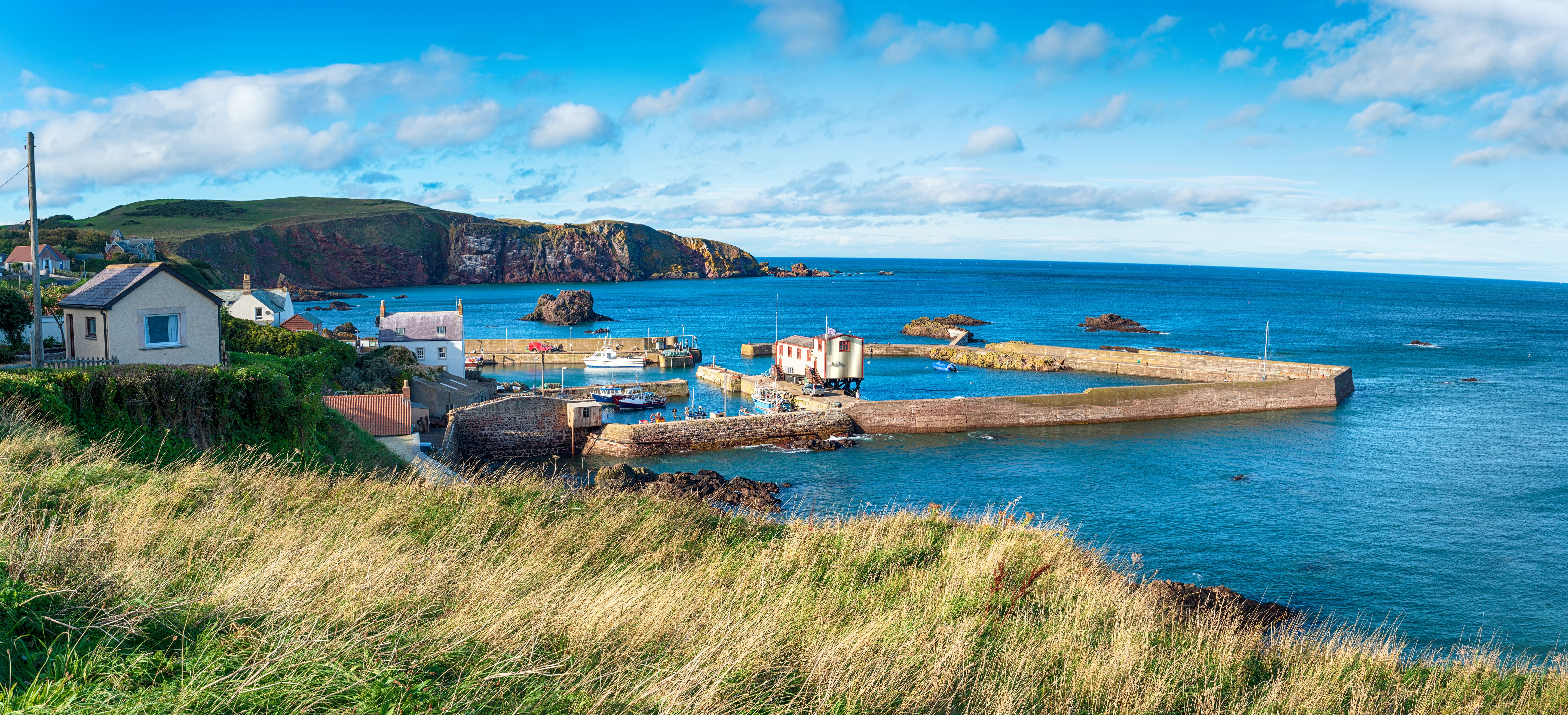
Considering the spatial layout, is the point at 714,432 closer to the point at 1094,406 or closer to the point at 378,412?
the point at 378,412

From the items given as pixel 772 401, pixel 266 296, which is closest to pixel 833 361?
pixel 772 401

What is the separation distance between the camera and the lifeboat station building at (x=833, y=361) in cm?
5022

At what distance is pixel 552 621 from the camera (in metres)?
5.29

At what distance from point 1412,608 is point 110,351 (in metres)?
31.1

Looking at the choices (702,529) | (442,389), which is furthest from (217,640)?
(442,389)

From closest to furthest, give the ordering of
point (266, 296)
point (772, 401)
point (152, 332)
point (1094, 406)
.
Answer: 1. point (152, 332)
2. point (1094, 406)
3. point (772, 401)
4. point (266, 296)

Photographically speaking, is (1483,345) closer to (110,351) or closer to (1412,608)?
(1412,608)

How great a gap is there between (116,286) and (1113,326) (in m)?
99.5

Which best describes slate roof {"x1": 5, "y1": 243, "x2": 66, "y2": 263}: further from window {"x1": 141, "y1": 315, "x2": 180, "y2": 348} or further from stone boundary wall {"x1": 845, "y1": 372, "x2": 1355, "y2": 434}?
stone boundary wall {"x1": 845, "y1": 372, "x2": 1355, "y2": 434}

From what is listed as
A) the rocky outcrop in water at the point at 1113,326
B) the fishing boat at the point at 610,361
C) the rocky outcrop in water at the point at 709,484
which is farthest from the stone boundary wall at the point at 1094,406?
the rocky outcrop in water at the point at 1113,326

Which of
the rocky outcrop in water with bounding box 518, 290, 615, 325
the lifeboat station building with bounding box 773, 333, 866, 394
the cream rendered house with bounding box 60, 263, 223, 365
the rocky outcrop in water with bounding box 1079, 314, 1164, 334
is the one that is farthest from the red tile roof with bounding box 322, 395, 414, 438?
the rocky outcrop in water with bounding box 1079, 314, 1164, 334

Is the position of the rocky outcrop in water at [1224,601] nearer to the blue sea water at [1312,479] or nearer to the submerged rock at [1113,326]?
the blue sea water at [1312,479]

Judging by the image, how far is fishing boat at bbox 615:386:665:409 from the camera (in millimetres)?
50719

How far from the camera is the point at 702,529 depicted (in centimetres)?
1069
